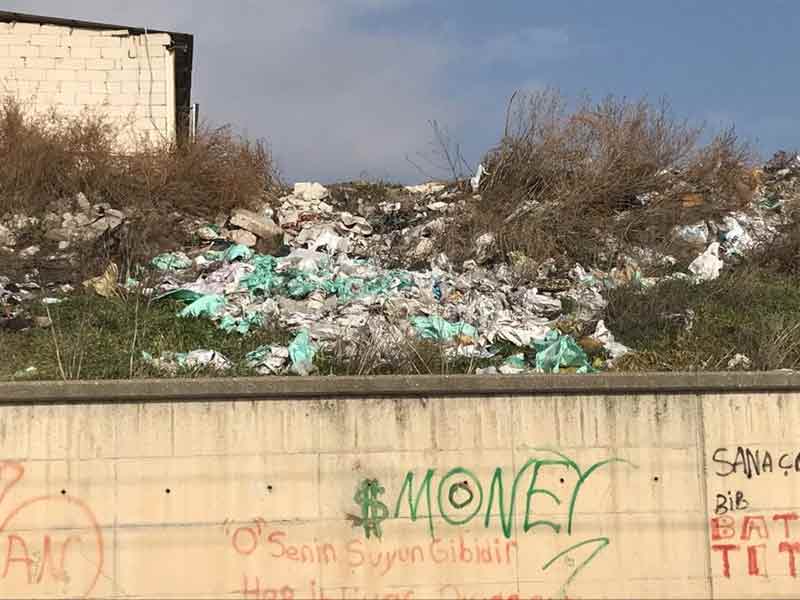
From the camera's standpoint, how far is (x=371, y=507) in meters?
6.57

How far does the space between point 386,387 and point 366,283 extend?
3980 mm

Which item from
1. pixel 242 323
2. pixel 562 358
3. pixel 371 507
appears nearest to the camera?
pixel 371 507

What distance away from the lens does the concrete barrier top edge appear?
6387mm

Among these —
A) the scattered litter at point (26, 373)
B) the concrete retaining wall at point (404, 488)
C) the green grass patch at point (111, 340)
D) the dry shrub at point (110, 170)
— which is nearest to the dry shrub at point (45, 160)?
the dry shrub at point (110, 170)

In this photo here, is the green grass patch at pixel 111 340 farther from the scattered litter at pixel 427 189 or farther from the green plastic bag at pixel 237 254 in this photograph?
the scattered litter at pixel 427 189

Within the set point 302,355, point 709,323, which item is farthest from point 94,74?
point 709,323

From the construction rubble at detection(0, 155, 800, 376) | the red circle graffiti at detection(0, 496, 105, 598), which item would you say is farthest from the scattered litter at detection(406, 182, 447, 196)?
the red circle graffiti at detection(0, 496, 105, 598)

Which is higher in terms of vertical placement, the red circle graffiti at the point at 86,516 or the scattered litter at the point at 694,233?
the scattered litter at the point at 694,233

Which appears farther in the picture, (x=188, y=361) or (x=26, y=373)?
(x=188, y=361)

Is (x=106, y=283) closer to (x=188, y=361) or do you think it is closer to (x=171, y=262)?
(x=171, y=262)

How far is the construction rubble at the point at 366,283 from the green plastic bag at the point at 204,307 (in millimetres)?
19

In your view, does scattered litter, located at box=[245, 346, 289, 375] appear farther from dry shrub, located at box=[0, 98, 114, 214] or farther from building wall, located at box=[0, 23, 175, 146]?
building wall, located at box=[0, 23, 175, 146]

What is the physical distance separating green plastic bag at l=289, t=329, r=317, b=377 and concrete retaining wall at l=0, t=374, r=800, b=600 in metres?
1.52

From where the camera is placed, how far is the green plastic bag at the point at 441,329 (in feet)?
29.1
